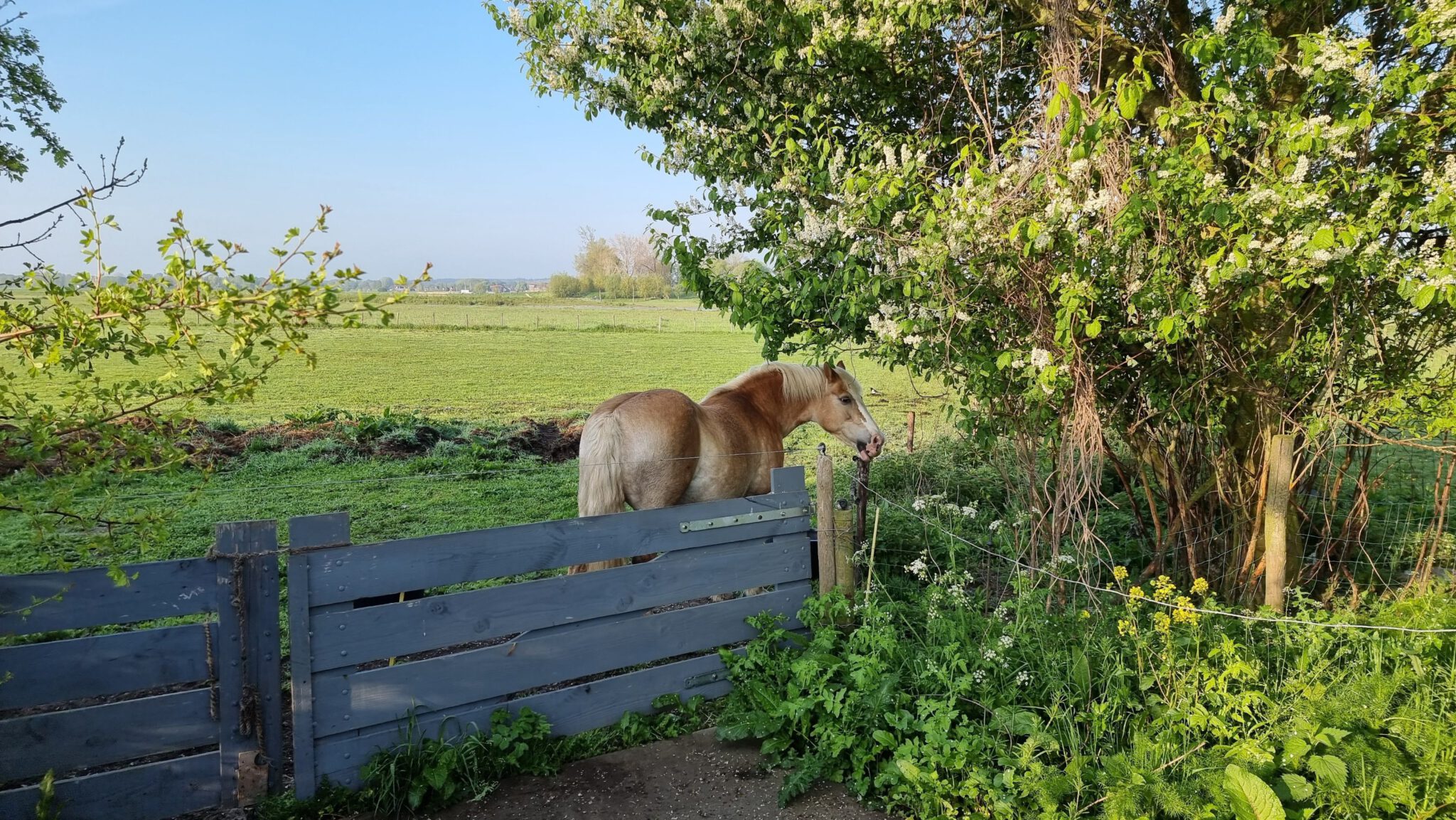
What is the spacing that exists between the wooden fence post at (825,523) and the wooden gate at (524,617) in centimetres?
11

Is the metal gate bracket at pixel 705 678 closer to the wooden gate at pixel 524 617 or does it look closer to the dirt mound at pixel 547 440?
the wooden gate at pixel 524 617

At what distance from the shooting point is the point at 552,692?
3.58 metres

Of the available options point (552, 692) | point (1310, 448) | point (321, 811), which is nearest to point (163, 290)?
point (321, 811)

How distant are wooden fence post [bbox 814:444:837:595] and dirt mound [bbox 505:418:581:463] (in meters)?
5.90

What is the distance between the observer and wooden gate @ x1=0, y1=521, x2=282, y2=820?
2.71 metres

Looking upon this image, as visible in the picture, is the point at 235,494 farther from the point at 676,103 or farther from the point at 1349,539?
the point at 1349,539

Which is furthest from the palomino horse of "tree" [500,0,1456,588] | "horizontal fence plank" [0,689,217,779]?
"horizontal fence plank" [0,689,217,779]

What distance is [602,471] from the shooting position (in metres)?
4.81

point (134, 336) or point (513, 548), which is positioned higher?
point (134, 336)

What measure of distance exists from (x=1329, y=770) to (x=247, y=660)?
3.78m

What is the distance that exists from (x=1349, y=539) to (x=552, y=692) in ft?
16.2

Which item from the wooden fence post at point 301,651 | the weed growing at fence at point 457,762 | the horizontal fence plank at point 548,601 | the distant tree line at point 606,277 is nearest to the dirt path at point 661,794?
the weed growing at fence at point 457,762

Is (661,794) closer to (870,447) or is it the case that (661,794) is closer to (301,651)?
(301,651)

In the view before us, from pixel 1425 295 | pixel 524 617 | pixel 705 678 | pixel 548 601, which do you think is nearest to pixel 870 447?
pixel 705 678
